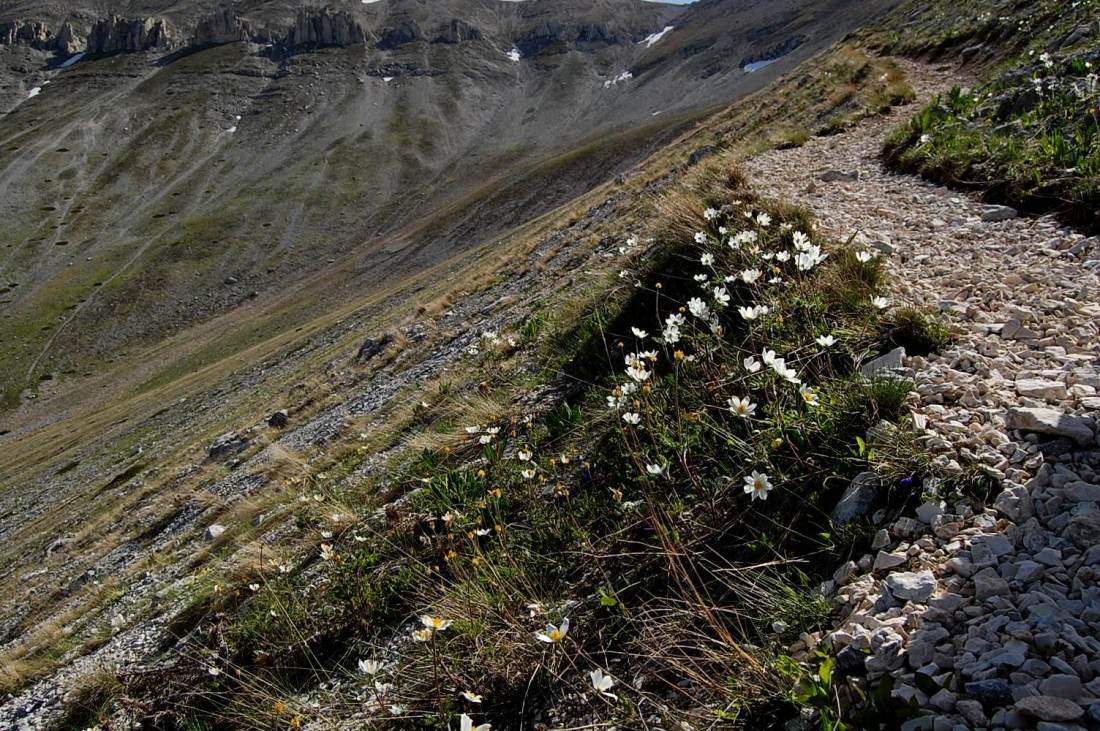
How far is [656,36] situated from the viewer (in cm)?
19212

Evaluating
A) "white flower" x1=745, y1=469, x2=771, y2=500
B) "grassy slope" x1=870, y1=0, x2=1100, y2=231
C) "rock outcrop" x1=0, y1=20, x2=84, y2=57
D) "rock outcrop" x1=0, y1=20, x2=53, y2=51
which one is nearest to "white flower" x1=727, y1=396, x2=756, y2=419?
"white flower" x1=745, y1=469, x2=771, y2=500

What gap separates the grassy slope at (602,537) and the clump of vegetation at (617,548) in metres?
0.02

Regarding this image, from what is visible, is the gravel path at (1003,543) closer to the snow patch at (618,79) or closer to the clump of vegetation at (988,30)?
the clump of vegetation at (988,30)

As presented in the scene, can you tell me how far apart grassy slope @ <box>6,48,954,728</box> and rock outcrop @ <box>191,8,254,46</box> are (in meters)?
217

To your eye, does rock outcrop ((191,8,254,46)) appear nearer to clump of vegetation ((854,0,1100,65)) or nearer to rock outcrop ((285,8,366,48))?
rock outcrop ((285,8,366,48))

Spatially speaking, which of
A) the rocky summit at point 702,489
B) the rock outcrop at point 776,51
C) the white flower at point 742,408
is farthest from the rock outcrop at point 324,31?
the white flower at point 742,408

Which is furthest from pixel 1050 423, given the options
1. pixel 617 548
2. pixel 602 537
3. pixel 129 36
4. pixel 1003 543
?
pixel 129 36

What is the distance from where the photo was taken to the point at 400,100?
149 meters

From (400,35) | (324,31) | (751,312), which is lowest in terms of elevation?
(751,312)

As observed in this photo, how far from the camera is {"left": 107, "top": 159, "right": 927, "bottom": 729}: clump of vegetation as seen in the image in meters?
3.17

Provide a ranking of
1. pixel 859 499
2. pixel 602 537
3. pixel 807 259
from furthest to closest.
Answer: pixel 807 259 → pixel 602 537 → pixel 859 499

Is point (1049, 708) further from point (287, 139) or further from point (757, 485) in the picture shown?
point (287, 139)

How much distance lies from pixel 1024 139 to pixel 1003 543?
7.81 m

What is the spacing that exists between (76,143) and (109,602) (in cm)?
16095
